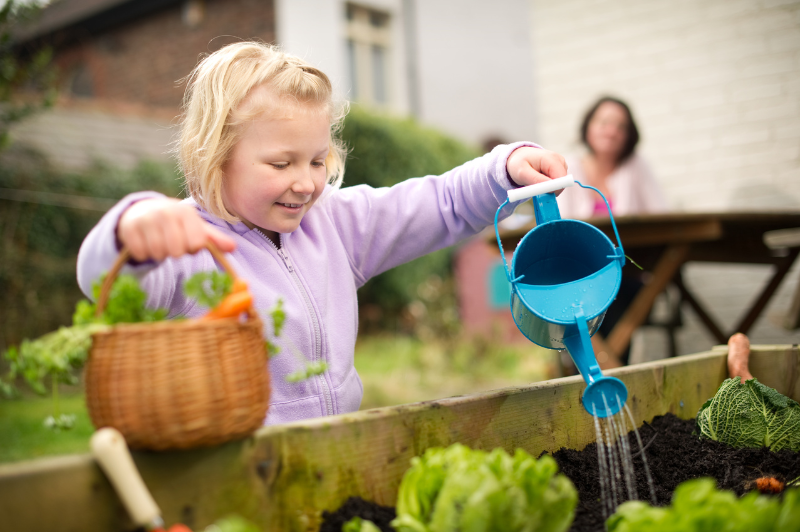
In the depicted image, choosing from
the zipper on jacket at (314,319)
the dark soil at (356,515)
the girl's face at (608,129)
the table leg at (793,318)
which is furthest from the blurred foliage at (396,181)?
the dark soil at (356,515)

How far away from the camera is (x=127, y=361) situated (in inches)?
32.9

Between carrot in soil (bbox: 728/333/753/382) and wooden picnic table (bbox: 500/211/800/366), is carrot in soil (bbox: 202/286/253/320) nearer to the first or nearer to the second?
carrot in soil (bbox: 728/333/753/382)

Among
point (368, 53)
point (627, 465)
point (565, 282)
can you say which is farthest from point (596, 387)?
point (368, 53)

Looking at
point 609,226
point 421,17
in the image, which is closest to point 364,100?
point 421,17

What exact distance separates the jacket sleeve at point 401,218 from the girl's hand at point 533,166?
202mm

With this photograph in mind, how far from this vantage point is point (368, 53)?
10.3m

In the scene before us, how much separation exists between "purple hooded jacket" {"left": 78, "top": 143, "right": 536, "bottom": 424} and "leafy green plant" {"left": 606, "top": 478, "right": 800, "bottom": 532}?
748mm

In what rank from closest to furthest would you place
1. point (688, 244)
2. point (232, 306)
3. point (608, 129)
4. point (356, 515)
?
point (232, 306) → point (356, 515) → point (688, 244) → point (608, 129)

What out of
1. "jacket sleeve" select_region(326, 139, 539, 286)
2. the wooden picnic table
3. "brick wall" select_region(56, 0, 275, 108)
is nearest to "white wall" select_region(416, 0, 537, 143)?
"brick wall" select_region(56, 0, 275, 108)

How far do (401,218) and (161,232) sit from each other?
861mm

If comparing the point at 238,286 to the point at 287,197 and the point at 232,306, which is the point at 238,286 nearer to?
the point at 232,306

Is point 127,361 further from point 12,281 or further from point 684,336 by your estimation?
point 12,281

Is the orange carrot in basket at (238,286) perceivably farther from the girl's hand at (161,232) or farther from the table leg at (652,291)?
the table leg at (652,291)

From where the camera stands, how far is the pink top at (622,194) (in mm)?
3791
